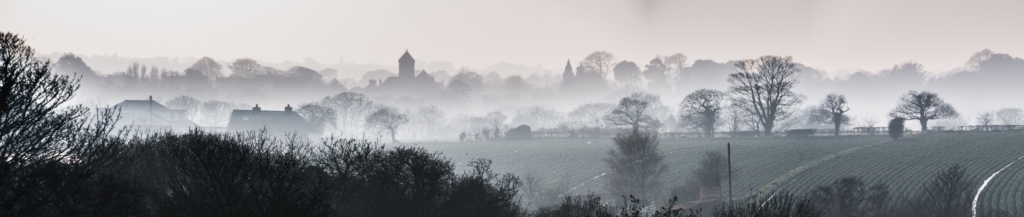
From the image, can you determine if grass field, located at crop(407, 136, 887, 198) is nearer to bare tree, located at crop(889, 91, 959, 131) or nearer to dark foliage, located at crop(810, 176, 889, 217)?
dark foliage, located at crop(810, 176, 889, 217)

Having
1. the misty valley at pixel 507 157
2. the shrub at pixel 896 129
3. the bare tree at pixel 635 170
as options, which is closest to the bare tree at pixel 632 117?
the misty valley at pixel 507 157

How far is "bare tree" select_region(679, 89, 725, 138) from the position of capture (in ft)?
283

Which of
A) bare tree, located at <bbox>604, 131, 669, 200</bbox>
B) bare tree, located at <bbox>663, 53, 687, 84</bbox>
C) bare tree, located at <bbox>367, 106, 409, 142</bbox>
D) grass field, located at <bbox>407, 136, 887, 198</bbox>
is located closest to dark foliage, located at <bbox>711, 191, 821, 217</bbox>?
grass field, located at <bbox>407, 136, 887, 198</bbox>

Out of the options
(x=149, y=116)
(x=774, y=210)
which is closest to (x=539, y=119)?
(x=149, y=116)

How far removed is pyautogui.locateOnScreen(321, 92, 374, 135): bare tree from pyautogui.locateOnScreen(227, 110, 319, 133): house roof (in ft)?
107

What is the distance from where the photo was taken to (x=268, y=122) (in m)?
83.4

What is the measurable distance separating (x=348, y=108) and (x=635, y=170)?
7082 cm

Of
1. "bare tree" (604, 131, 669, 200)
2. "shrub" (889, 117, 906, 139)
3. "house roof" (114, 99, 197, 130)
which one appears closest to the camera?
"bare tree" (604, 131, 669, 200)

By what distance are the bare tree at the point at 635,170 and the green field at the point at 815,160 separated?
4.35 feet

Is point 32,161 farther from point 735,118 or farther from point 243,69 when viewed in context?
point 243,69

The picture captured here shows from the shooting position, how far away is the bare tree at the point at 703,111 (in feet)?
283

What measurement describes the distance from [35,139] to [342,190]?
11.1 meters

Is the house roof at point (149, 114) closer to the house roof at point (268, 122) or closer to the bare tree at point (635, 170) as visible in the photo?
the house roof at point (268, 122)

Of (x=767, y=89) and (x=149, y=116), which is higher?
(x=767, y=89)
